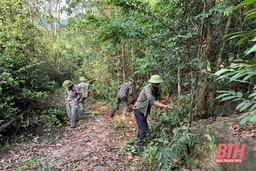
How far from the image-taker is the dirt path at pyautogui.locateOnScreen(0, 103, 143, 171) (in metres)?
3.89

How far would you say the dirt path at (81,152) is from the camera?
389 centimetres

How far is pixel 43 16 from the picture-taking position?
36.9 feet

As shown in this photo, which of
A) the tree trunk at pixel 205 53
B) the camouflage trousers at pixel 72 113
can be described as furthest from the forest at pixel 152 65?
the camouflage trousers at pixel 72 113

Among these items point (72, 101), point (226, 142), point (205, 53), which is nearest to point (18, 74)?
point (72, 101)

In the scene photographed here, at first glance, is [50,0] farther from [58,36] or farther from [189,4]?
[189,4]

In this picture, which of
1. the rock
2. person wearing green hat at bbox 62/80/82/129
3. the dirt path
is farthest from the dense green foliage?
the rock

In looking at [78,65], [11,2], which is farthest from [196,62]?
[78,65]

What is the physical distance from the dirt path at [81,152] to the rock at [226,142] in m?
1.29

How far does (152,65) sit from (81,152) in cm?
376

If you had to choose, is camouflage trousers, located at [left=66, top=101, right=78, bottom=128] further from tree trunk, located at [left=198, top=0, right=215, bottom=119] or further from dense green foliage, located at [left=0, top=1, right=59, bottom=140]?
tree trunk, located at [left=198, top=0, right=215, bottom=119]

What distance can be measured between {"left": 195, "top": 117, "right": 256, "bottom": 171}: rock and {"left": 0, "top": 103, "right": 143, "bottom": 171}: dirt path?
4.25ft

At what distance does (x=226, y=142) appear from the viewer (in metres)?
3.12

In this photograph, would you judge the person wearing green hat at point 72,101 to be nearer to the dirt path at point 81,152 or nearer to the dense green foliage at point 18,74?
the dirt path at point 81,152

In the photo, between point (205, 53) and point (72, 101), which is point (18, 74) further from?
point (205, 53)
